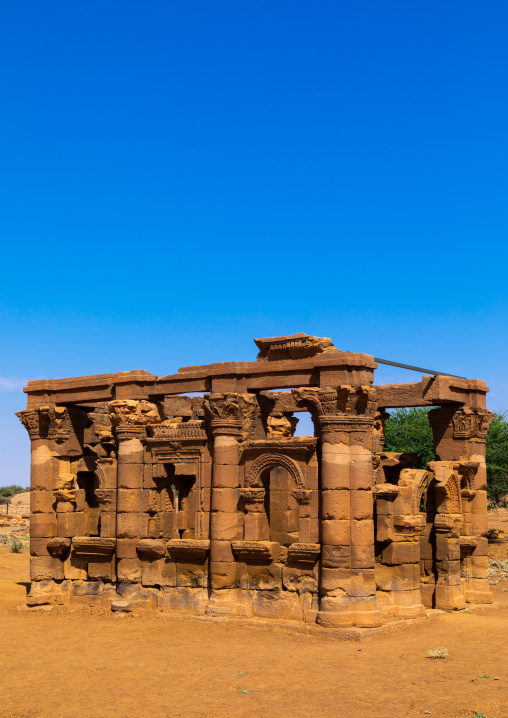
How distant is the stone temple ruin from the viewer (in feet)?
53.6

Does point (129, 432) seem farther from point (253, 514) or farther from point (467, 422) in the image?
point (467, 422)

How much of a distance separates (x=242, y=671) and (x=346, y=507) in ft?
13.5

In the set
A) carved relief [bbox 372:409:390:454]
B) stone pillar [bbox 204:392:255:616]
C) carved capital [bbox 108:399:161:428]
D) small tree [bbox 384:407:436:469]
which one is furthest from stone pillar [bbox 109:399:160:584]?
small tree [bbox 384:407:436:469]

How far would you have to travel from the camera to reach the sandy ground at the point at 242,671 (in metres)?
11.4

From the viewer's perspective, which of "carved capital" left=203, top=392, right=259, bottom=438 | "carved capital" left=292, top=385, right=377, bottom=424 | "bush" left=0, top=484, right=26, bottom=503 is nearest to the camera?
"carved capital" left=292, top=385, right=377, bottom=424

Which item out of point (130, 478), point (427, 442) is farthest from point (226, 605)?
point (427, 442)

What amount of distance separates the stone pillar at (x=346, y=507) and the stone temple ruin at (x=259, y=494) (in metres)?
0.03

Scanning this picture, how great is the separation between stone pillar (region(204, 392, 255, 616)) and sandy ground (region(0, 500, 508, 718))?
697 millimetres

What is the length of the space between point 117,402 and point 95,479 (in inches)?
139

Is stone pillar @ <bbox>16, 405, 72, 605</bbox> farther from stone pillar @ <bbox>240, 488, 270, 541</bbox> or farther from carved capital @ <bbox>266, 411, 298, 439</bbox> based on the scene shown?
stone pillar @ <bbox>240, 488, 270, 541</bbox>

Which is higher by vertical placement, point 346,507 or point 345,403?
point 345,403

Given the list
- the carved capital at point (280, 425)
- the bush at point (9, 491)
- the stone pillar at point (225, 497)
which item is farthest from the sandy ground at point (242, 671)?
the bush at point (9, 491)

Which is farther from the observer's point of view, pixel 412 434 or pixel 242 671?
pixel 412 434

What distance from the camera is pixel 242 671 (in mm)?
13234
